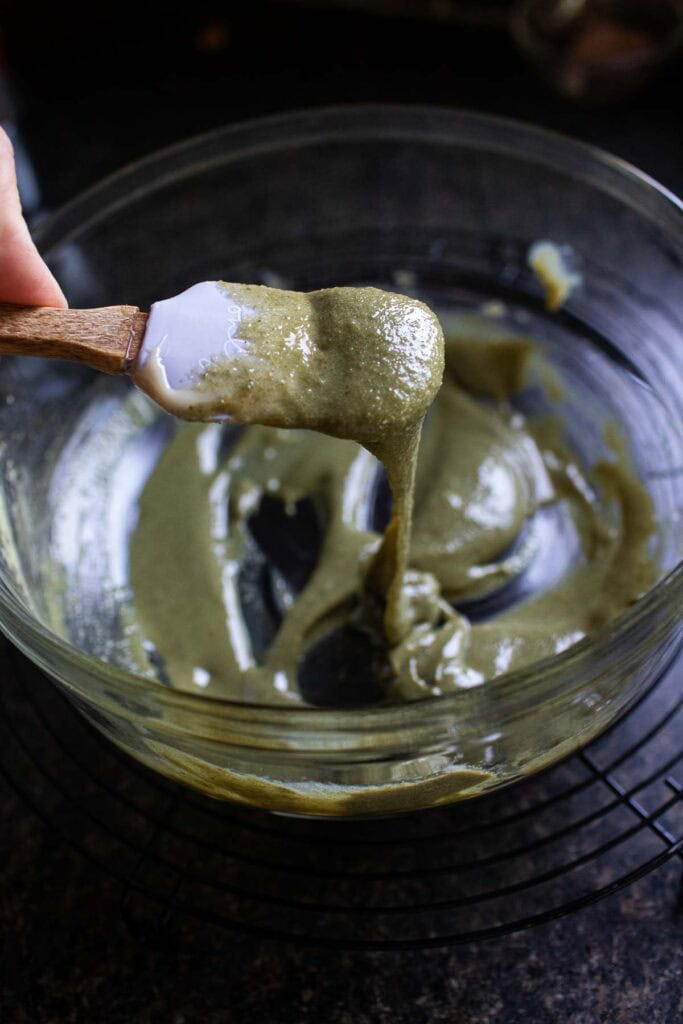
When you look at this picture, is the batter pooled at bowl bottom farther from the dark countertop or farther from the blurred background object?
the blurred background object

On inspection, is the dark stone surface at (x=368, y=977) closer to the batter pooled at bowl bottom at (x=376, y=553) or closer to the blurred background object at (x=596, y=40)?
the batter pooled at bowl bottom at (x=376, y=553)

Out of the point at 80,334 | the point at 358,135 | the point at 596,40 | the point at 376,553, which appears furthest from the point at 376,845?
the point at 596,40

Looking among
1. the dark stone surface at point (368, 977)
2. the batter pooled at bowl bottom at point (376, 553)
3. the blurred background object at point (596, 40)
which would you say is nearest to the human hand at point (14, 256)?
the batter pooled at bowl bottom at point (376, 553)

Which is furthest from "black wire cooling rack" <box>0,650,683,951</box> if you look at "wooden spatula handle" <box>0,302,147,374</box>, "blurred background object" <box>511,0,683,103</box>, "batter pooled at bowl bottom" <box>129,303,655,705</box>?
"blurred background object" <box>511,0,683,103</box>

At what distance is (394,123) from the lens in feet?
6.42

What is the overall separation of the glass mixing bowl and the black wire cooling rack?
93 millimetres

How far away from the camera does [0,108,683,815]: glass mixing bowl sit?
1692 mm

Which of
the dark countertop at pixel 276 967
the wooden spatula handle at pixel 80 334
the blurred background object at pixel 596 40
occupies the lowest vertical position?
the dark countertop at pixel 276 967

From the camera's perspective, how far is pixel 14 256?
1381 mm

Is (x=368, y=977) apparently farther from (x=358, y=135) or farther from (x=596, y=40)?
(x=596, y=40)

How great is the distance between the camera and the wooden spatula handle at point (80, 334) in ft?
4.39

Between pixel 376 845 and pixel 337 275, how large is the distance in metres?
1.11

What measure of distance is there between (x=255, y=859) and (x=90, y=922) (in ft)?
0.83

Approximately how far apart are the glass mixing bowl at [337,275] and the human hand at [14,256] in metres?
0.39
